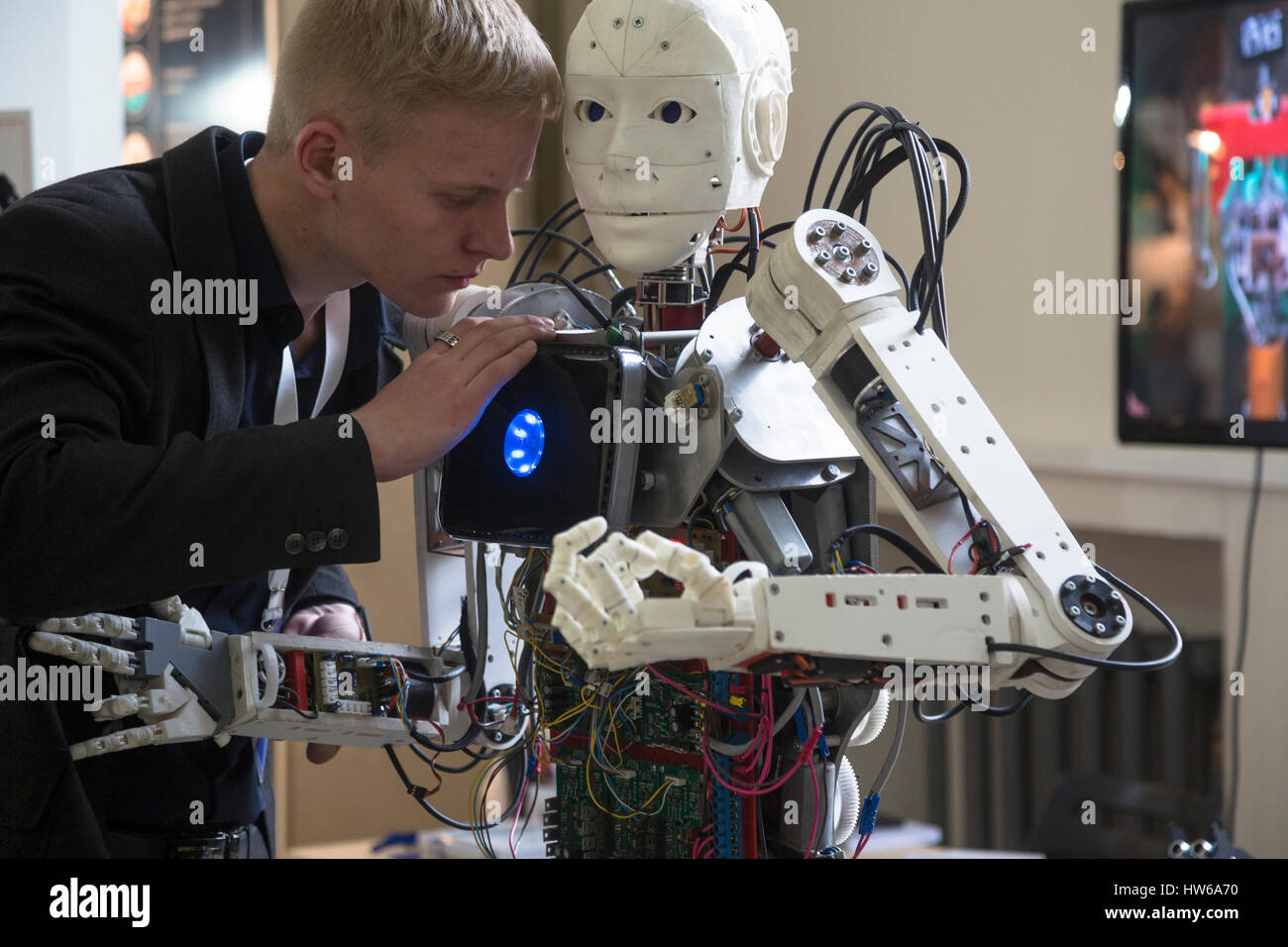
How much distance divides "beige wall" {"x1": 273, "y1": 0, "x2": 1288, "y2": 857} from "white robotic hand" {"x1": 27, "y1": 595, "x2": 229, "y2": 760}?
165 centimetres

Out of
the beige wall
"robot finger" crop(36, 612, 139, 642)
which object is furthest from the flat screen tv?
"robot finger" crop(36, 612, 139, 642)

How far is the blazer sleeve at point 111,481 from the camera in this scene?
1.04 meters

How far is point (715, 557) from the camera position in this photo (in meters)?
1.26

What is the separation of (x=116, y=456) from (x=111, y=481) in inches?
0.9

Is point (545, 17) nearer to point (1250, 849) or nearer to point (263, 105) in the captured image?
point (263, 105)

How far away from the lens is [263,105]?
336 cm

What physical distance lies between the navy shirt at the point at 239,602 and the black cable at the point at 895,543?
534 mm

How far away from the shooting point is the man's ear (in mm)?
1230

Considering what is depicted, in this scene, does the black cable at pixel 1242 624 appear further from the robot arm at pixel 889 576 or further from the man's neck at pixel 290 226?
the man's neck at pixel 290 226

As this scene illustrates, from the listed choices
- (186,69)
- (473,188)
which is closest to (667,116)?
(473,188)

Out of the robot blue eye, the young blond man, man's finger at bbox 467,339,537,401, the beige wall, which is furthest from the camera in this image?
the beige wall

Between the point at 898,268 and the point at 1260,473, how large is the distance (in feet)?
5.01

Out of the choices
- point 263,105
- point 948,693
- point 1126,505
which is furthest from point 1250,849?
point 263,105

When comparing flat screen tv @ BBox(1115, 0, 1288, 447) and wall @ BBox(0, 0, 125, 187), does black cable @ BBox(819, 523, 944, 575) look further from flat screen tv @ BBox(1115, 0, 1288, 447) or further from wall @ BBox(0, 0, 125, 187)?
wall @ BBox(0, 0, 125, 187)
